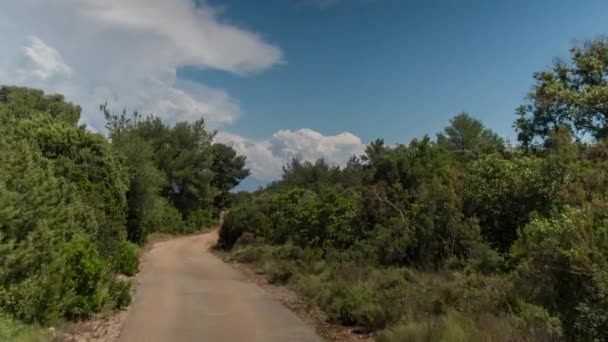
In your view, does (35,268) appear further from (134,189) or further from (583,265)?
(134,189)

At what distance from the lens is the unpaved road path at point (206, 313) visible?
448 inches

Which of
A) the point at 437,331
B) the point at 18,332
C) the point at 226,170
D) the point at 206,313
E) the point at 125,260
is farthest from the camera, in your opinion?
the point at 226,170

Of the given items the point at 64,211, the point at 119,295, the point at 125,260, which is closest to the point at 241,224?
the point at 125,260

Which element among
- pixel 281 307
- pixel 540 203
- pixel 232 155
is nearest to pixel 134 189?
pixel 281 307

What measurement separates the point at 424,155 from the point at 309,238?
10.2 meters

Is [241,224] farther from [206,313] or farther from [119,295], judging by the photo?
[206,313]

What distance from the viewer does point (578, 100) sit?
25734 millimetres

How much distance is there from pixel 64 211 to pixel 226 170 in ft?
231

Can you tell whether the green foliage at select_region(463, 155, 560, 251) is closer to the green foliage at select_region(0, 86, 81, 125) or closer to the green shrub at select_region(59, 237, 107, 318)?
the green shrub at select_region(59, 237, 107, 318)

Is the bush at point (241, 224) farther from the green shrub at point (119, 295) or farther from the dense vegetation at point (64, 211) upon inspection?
the green shrub at point (119, 295)

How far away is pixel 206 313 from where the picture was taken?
45.4 feet

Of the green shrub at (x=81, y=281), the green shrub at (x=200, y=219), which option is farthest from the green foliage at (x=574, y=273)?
the green shrub at (x=200, y=219)

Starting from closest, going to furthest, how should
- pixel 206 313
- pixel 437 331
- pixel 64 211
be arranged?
pixel 437 331 → pixel 64 211 → pixel 206 313

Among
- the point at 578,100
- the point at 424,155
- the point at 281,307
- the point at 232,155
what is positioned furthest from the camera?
the point at 232,155
